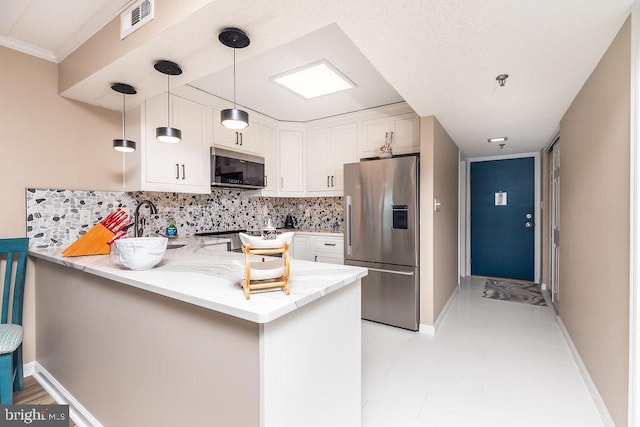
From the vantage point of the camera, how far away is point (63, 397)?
188 centimetres

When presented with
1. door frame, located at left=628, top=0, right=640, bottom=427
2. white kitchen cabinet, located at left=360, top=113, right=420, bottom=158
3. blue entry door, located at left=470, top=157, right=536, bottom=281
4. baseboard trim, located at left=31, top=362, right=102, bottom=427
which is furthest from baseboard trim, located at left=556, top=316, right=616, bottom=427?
baseboard trim, located at left=31, top=362, right=102, bottom=427

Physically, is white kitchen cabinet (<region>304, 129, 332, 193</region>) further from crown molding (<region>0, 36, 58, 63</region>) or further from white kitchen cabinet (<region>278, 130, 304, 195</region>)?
crown molding (<region>0, 36, 58, 63</region>)

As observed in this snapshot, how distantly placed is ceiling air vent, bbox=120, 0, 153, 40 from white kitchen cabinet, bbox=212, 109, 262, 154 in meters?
1.45

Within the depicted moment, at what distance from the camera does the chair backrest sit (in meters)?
2.03

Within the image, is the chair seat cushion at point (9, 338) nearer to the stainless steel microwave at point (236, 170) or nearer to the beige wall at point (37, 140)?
the beige wall at point (37, 140)

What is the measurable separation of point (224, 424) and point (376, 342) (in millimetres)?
1931

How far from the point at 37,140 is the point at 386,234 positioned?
301 cm

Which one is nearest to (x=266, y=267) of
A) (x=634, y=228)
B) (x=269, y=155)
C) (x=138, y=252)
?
(x=138, y=252)

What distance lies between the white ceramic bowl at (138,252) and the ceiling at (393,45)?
1.05m

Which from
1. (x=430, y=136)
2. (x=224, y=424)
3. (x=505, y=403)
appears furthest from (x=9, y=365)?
(x=430, y=136)

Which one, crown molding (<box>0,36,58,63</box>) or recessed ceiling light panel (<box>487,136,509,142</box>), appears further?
recessed ceiling light panel (<box>487,136,509,142</box>)

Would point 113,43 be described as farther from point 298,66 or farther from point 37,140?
point 298,66

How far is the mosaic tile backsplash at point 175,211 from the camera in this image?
2.28m

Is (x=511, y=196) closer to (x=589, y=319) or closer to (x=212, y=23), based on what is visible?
(x=589, y=319)
